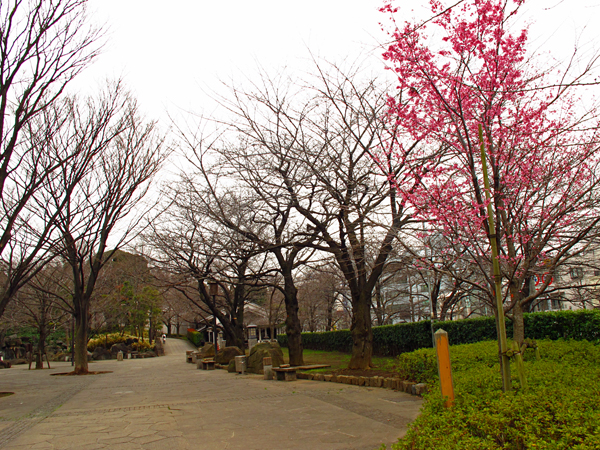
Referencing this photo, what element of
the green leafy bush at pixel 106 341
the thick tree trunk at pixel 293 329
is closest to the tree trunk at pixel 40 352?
the green leafy bush at pixel 106 341

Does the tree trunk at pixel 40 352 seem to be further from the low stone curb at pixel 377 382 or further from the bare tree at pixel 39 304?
the low stone curb at pixel 377 382

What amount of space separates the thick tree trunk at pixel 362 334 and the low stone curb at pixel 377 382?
39.0 inches

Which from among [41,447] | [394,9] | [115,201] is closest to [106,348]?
[115,201]

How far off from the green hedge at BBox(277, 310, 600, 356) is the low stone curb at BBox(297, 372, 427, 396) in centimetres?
482

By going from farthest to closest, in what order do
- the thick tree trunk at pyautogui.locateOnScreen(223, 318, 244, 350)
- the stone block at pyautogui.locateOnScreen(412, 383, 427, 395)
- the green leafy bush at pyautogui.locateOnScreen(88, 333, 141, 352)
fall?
1. the green leafy bush at pyautogui.locateOnScreen(88, 333, 141, 352)
2. the thick tree trunk at pyautogui.locateOnScreen(223, 318, 244, 350)
3. the stone block at pyautogui.locateOnScreen(412, 383, 427, 395)

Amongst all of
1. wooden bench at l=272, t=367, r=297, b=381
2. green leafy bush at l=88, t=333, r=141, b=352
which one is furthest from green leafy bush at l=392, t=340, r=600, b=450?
green leafy bush at l=88, t=333, r=141, b=352

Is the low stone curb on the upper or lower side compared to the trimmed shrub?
upper

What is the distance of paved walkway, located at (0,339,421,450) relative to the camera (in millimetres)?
5293

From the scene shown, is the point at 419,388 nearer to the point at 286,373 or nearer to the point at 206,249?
the point at 286,373

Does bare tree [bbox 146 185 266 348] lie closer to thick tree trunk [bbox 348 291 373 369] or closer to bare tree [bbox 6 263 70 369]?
thick tree trunk [bbox 348 291 373 369]

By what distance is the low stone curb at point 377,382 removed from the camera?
7.79m

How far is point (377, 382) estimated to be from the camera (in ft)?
30.5

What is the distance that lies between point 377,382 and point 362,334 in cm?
223

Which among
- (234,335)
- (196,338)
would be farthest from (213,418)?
(196,338)
